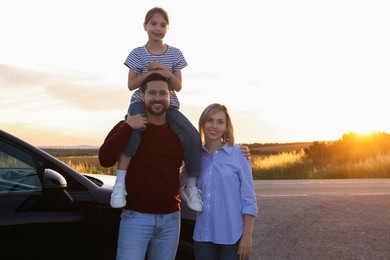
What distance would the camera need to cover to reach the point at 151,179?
3.60 m

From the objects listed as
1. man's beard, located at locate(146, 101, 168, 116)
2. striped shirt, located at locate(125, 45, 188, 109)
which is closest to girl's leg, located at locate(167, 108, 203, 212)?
man's beard, located at locate(146, 101, 168, 116)

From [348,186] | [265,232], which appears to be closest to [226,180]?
[265,232]

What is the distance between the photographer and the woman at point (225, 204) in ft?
12.2

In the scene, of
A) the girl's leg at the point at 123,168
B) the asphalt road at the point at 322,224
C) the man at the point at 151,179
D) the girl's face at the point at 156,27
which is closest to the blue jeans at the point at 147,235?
the man at the point at 151,179

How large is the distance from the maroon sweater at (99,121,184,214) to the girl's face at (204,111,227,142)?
0.88 feet

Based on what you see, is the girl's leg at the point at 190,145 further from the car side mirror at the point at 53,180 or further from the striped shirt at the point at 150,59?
the car side mirror at the point at 53,180

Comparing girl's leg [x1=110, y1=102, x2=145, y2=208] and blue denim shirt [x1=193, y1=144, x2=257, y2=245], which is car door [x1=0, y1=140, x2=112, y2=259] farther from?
blue denim shirt [x1=193, y1=144, x2=257, y2=245]

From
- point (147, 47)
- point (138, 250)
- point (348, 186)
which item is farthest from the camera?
point (348, 186)

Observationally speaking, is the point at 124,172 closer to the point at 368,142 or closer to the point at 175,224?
the point at 175,224

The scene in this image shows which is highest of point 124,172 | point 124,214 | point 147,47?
point 147,47

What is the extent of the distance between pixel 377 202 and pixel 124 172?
30.5ft

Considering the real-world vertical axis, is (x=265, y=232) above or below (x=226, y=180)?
below

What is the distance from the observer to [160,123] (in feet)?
12.2

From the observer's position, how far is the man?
3.53m
